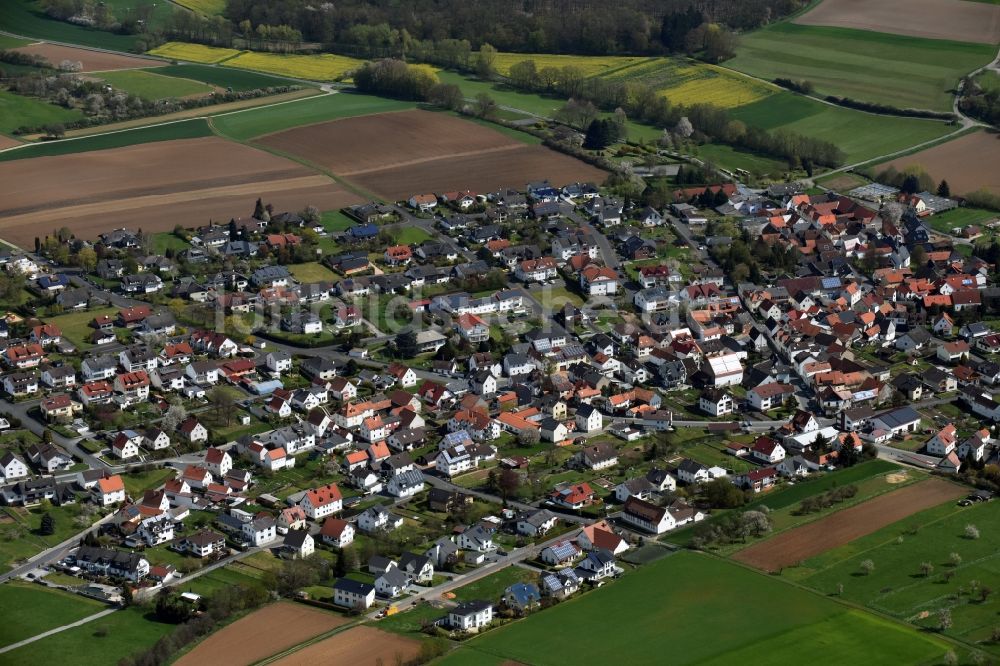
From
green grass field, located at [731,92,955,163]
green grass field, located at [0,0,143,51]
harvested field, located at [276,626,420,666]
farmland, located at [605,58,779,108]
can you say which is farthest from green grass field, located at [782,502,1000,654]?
green grass field, located at [0,0,143,51]

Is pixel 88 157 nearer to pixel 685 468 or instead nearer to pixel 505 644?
pixel 685 468

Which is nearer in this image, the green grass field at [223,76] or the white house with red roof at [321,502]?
the white house with red roof at [321,502]

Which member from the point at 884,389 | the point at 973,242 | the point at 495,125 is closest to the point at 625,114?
the point at 495,125

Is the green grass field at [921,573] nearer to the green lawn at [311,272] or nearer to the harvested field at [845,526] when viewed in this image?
the harvested field at [845,526]

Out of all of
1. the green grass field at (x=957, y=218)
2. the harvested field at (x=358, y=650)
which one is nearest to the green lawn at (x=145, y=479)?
the harvested field at (x=358, y=650)

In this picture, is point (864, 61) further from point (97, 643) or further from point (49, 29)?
point (97, 643)
